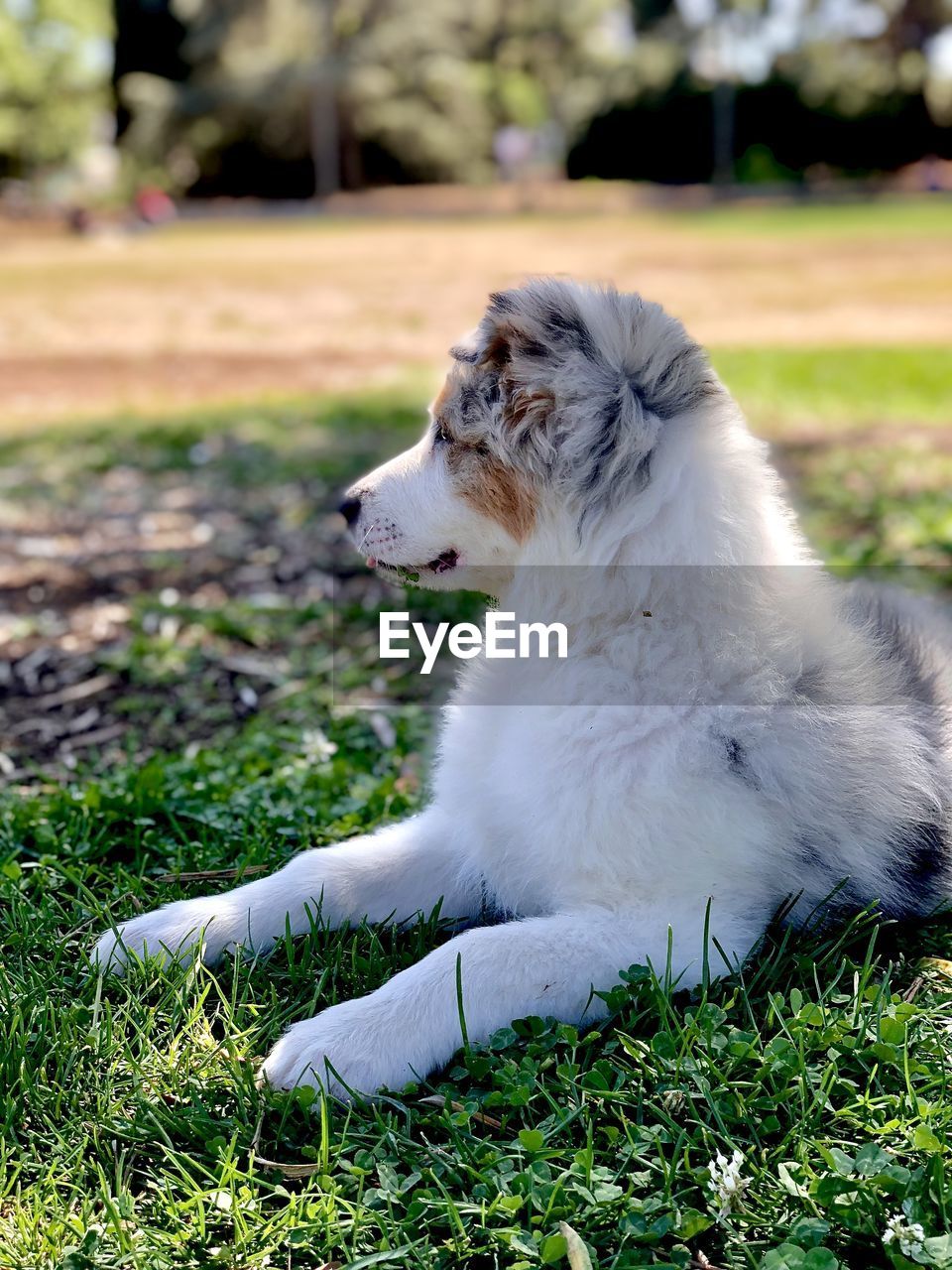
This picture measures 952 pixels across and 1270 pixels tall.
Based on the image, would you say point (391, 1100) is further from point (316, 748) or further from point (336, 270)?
point (336, 270)

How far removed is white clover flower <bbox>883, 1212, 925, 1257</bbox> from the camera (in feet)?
7.03

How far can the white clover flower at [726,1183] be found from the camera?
2.28 m

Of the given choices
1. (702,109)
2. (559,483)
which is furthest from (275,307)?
(702,109)

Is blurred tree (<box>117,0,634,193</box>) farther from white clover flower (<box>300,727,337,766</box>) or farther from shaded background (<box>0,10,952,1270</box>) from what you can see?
white clover flower (<box>300,727,337,766</box>)

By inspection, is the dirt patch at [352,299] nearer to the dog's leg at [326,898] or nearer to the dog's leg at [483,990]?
the dog's leg at [326,898]

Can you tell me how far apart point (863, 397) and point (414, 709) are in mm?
6775

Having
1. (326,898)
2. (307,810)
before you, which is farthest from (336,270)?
(326,898)

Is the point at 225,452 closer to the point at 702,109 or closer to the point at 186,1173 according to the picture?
the point at 186,1173

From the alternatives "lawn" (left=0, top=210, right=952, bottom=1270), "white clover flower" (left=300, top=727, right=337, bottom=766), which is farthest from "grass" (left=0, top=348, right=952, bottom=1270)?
"white clover flower" (left=300, top=727, right=337, bottom=766)

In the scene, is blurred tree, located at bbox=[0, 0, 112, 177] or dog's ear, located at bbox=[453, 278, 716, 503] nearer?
dog's ear, located at bbox=[453, 278, 716, 503]

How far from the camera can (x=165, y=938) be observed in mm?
3051

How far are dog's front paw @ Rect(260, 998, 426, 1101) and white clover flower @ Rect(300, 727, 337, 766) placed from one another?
1.85 metres

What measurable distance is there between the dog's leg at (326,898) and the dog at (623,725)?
12 millimetres

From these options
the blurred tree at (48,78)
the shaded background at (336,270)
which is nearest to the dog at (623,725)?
the shaded background at (336,270)
